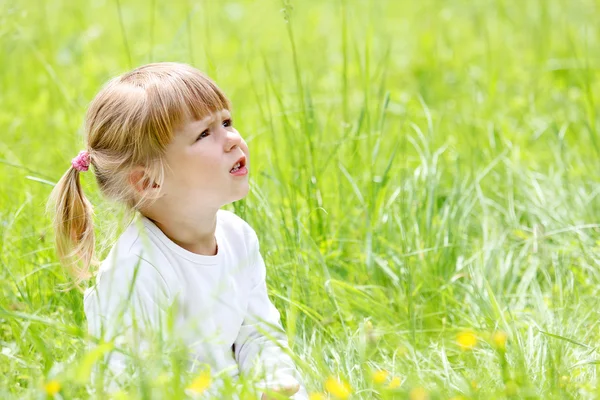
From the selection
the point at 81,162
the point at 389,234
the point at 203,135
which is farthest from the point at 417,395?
the point at 389,234

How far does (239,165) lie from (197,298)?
328 mm

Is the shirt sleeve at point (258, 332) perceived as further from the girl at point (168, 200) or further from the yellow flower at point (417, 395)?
the yellow flower at point (417, 395)

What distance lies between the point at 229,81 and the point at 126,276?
9.02 ft

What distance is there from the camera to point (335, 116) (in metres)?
3.69

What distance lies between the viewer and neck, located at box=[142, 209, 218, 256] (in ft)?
7.01

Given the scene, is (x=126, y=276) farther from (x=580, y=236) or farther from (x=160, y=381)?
(x=580, y=236)

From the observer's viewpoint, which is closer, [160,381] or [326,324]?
[160,381]

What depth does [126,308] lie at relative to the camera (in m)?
1.78

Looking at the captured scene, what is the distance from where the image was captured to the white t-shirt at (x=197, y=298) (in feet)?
6.22

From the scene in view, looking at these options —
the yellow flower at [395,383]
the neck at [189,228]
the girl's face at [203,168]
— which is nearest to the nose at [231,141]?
the girl's face at [203,168]

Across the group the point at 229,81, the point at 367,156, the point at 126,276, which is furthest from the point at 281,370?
the point at 229,81

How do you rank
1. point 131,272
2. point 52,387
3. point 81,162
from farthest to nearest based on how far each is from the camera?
point 81,162
point 131,272
point 52,387

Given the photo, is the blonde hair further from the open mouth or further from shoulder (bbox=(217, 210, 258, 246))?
shoulder (bbox=(217, 210, 258, 246))

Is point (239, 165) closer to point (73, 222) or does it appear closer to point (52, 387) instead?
point (73, 222)
